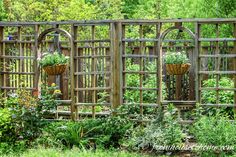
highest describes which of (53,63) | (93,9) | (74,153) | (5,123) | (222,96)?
(93,9)

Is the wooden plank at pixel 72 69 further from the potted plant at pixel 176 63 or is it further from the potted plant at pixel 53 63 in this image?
the potted plant at pixel 176 63

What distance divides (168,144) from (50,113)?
245 centimetres


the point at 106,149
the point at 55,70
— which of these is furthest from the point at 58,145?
the point at 55,70

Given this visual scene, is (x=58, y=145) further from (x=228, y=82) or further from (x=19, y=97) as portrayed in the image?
(x=228, y=82)

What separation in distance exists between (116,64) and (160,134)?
69.7 inches

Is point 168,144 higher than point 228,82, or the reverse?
point 228,82

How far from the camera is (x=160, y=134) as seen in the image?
8.85 m

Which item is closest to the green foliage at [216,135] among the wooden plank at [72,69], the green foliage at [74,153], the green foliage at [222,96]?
the green foliage at [74,153]

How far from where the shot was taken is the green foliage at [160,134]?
874 cm

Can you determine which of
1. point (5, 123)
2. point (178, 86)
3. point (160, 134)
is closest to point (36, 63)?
point (5, 123)

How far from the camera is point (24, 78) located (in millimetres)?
12672

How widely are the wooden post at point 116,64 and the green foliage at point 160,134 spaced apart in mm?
939

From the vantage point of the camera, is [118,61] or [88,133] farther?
[118,61]

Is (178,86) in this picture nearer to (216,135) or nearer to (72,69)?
(72,69)
